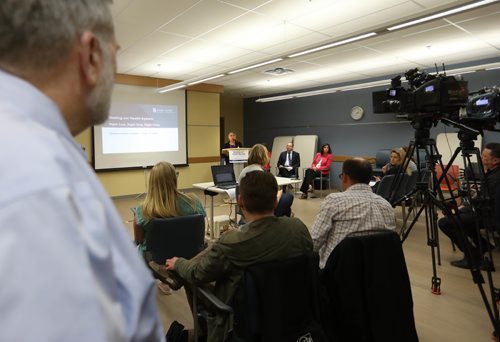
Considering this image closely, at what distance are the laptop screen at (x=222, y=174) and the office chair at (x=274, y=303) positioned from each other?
10.1 ft

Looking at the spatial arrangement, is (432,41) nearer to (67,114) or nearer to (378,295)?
(378,295)

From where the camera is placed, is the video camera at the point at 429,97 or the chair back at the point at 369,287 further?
the video camera at the point at 429,97

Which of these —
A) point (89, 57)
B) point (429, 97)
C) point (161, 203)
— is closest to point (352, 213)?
point (429, 97)

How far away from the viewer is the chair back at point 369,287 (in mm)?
1556

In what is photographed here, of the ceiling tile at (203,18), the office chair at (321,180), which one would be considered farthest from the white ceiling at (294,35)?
the office chair at (321,180)

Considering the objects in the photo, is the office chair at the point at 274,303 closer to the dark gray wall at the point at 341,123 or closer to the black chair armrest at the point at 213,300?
the black chair armrest at the point at 213,300

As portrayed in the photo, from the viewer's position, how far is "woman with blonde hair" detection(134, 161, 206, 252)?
7.86 feet

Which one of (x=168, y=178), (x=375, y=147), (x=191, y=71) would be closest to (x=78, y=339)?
(x=168, y=178)

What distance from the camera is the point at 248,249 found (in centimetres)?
141

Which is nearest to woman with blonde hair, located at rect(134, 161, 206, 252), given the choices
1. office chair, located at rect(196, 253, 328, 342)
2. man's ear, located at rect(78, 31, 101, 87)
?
office chair, located at rect(196, 253, 328, 342)

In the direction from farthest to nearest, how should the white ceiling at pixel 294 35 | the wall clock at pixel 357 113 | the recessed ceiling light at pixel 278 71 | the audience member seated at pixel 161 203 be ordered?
the wall clock at pixel 357 113
the recessed ceiling light at pixel 278 71
the white ceiling at pixel 294 35
the audience member seated at pixel 161 203

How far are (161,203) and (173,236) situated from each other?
281 mm

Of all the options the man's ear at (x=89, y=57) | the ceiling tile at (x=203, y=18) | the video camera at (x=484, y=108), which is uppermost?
the ceiling tile at (x=203, y=18)

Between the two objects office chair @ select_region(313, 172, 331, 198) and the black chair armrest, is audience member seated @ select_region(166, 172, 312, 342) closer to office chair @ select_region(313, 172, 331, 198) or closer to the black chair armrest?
the black chair armrest
